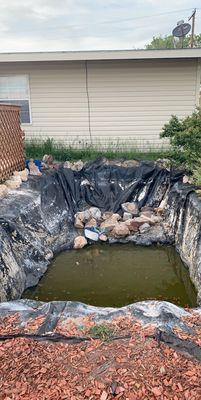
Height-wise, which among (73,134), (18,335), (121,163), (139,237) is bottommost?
(139,237)

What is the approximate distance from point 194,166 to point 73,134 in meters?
3.81

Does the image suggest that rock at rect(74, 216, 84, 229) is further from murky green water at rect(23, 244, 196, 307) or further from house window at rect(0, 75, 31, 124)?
house window at rect(0, 75, 31, 124)

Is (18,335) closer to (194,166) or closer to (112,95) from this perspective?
(194,166)

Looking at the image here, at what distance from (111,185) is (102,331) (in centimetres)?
473

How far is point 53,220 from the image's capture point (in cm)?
591

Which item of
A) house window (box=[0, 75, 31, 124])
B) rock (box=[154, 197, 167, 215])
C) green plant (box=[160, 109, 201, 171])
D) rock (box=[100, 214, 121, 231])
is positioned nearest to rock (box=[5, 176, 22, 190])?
rock (box=[100, 214, 121, 231])

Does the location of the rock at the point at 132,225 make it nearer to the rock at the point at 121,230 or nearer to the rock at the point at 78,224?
the rock at the point at 121,230

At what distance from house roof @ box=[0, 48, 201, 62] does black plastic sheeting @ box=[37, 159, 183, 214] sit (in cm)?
268

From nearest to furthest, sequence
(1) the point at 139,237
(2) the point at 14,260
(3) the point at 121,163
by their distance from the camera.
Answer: (2) the point at 14,260 < (1) the point at 139,237 < (3) the point at 121,163

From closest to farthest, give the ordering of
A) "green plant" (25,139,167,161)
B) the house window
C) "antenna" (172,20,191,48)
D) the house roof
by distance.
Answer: the house roof, "green plant" (25,139,167,161), the house window, "antenna" (172,20,191,48)

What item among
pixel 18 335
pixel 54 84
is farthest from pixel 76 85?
pixel 18 335

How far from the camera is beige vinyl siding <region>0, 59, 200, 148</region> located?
8383 mm

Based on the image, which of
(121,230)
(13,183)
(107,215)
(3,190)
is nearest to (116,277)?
(121,230)

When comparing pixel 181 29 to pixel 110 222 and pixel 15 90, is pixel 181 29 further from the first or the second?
pixel 110 222
